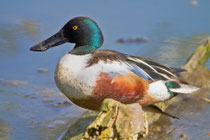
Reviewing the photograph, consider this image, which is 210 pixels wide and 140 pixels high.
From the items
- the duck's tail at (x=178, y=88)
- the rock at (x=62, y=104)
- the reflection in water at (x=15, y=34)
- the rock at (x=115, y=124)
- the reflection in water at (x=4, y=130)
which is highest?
the rock at (x=115, y=124)

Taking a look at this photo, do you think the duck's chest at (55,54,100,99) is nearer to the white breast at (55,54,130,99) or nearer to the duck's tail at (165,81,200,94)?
the white breast at (55,54,130,99)

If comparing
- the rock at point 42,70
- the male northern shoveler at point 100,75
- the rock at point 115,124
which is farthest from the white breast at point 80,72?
the rock at point 42,70

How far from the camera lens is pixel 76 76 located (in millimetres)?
3617

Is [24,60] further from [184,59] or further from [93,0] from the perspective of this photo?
[93,0]

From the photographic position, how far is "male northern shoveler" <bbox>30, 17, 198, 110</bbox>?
360 centimetres

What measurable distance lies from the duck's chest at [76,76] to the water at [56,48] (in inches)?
20.1

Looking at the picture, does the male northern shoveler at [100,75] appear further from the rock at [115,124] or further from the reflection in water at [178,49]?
the reflection in water at [178,49]

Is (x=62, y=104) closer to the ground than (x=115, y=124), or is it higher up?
closer to the ground

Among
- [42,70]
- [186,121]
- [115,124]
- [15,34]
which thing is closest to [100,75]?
[115,124]

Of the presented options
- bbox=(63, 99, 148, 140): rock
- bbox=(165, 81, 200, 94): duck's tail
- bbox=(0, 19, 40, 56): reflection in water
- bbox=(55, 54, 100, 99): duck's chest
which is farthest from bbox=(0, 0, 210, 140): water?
bbox=(63, 99, 148, 140): rock

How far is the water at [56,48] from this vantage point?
4.29 meters

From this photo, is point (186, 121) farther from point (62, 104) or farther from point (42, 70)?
point (42, 70)

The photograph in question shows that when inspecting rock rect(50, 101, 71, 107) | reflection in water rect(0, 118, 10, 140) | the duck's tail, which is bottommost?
rock rect(50, 101, 71, 107)

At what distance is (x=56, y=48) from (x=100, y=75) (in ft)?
8.37
